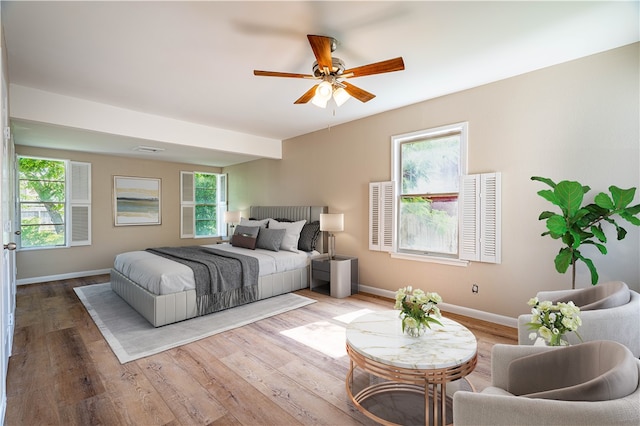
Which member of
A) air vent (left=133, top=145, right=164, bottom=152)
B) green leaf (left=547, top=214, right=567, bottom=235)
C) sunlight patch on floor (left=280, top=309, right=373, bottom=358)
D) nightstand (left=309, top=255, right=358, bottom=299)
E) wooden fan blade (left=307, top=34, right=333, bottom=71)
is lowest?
sunlight patch on floor (left=280, top=309, right=373, bottom=358)

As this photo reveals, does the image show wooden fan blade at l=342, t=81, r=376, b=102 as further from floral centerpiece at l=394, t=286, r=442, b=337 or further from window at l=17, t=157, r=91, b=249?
window at l=17, t=157, r=91, b=249

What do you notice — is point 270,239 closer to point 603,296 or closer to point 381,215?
point 381,215

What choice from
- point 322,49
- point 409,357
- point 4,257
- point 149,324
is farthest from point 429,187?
point 4,257

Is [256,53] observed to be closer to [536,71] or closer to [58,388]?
[536,71]

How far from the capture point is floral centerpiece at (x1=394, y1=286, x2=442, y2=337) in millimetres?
1938

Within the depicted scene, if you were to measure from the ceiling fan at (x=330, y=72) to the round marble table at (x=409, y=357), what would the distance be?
6.37ft

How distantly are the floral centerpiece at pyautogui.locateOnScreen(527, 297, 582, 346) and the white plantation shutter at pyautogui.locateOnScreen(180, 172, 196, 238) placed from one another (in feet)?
23.5

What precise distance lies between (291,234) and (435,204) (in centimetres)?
233

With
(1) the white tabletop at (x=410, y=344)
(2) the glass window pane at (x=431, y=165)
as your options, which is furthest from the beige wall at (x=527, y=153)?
(1) the white tabletop at (x=410, y=344)

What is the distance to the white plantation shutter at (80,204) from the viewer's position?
5613mm

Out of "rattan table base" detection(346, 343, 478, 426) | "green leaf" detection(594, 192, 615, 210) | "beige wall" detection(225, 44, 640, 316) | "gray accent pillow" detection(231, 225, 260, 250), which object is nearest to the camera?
"rattan table base" detection(346, 343, 478, 426)

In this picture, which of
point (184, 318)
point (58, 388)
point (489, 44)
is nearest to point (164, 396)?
point (58, 388)

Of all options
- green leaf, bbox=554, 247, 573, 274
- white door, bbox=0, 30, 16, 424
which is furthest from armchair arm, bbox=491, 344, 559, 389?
white door, bbox=0, 30, 16, 424

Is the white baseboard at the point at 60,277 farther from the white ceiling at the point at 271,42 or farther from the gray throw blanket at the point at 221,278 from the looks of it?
the white ceiling at the point at 271,42
